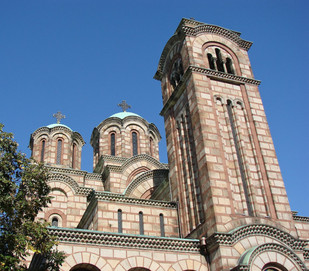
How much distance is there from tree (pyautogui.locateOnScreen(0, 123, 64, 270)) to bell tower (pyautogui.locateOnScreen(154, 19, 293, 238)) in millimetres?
5592

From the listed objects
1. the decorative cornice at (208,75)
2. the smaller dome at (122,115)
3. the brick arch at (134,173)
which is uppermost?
the smaller dome at (122,115)

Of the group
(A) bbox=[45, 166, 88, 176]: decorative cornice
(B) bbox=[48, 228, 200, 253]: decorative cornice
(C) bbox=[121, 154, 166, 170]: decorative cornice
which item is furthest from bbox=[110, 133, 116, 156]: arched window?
(B) bbox=[48, 228, 200, 253]: decorative cornice

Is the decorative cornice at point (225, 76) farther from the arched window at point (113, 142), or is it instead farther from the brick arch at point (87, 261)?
the arched window at point (113, 142)

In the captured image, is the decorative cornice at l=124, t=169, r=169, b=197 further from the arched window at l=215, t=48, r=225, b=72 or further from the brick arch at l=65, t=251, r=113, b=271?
the brick arch at l=65, t=251, r=113, b=271

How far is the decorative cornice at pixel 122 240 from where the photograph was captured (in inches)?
484

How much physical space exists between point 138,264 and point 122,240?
2.83 feet

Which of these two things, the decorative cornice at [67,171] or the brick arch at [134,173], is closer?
the decorative cornice at [67,171]

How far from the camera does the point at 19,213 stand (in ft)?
33.8

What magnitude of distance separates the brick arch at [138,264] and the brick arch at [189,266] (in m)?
0.53

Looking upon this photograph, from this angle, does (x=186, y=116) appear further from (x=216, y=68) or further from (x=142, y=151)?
(x=142, y=151)

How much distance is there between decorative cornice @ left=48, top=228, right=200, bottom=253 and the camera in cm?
1230

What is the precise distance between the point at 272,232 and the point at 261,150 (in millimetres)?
3473

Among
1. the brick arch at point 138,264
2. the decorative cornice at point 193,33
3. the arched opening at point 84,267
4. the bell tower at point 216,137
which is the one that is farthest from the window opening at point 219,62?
the arched opening at point 84,267

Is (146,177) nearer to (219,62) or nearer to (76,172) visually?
(76,172)
